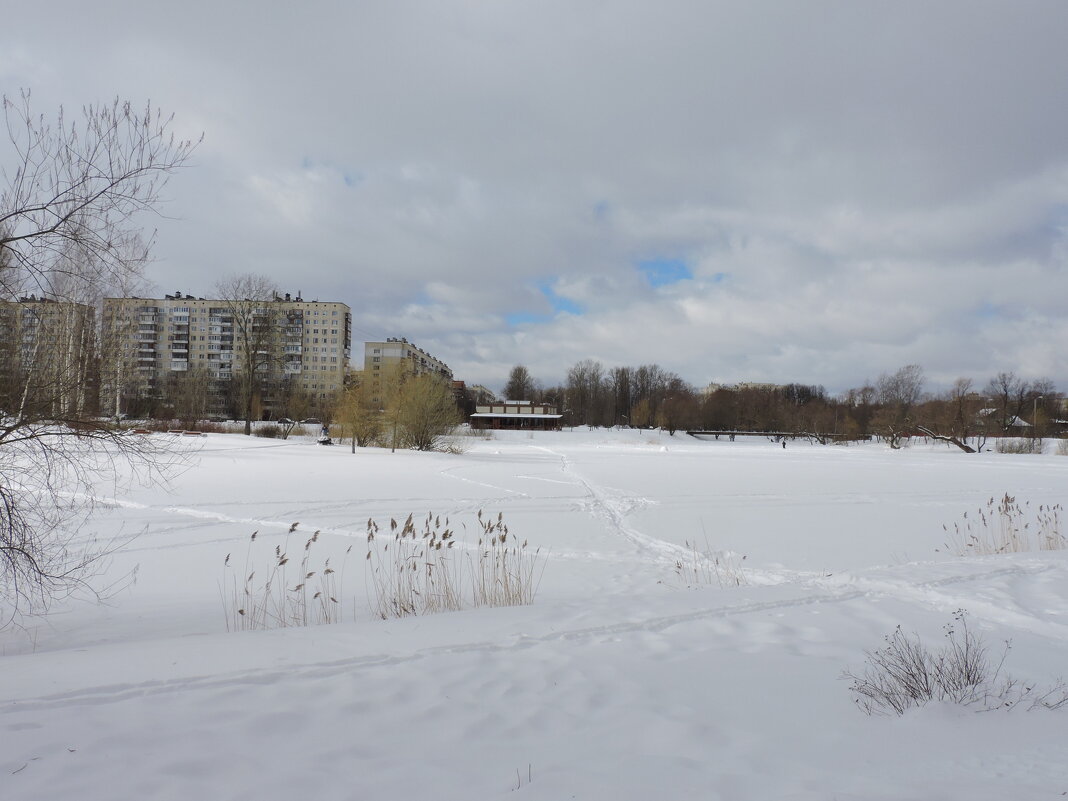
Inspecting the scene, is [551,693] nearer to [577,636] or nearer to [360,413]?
[577,636]

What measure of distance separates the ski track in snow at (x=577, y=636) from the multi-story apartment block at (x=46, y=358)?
2.88 metres

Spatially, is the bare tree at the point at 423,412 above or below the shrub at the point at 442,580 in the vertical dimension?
above

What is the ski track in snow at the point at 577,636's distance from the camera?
381cm

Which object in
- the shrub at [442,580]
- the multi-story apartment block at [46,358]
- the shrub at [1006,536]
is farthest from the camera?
the shrub at [1006,536]

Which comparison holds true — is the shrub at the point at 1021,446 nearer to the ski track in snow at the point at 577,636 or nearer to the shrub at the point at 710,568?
the shrub at the point at 710,568

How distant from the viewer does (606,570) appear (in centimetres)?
912

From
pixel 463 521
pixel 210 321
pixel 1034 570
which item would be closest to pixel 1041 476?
pixel 1034 570

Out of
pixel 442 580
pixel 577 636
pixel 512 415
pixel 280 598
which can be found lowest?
pixel 280 598

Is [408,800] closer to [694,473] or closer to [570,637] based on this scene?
[570,637]

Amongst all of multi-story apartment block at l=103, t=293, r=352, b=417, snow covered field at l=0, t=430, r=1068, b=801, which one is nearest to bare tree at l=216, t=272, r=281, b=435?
multi-story apartment block at l=103, t=293, r=352, b=417

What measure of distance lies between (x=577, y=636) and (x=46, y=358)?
5.58 meters

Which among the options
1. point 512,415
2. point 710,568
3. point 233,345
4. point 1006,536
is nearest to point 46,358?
point 710,568

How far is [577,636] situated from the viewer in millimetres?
5207

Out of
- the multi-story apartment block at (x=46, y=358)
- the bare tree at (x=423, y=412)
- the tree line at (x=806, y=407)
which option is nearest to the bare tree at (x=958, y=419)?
the tree line at (x=806, y=407)
